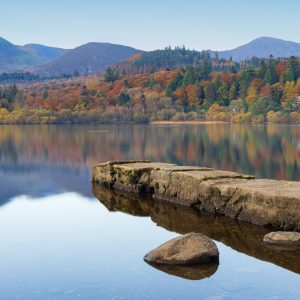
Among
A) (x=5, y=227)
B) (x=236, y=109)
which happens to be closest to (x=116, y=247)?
(x=5, y=227)

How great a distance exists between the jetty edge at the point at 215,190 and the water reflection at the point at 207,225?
0.47m

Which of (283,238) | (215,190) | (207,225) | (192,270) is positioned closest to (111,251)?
(192,270)

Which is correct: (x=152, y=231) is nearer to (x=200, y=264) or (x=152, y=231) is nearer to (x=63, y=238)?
(x=63, y=238)

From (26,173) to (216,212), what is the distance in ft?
64.8

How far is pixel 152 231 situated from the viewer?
2014cm

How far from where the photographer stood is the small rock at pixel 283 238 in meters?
17.3

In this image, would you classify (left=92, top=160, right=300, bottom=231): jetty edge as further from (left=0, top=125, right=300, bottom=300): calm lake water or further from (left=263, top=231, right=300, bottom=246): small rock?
(left=263, top=231, right=300, bottom=246): small rock

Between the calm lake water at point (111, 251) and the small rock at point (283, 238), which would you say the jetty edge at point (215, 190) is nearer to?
the calm lake water at point (111, 251)

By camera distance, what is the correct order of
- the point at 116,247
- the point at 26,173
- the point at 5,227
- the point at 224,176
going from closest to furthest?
the point at 116,247 → the point at 5,227 → the point at 224,176 → the point at 26,173

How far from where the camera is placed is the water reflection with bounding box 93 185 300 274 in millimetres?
16494

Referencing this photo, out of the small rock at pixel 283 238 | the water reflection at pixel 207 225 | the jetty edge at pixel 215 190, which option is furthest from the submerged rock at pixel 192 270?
the jetty edge at pixel 215 190

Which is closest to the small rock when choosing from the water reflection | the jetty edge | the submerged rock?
the water reflection

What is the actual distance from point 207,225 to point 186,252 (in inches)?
204

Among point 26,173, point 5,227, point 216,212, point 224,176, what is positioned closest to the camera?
point 5,227
